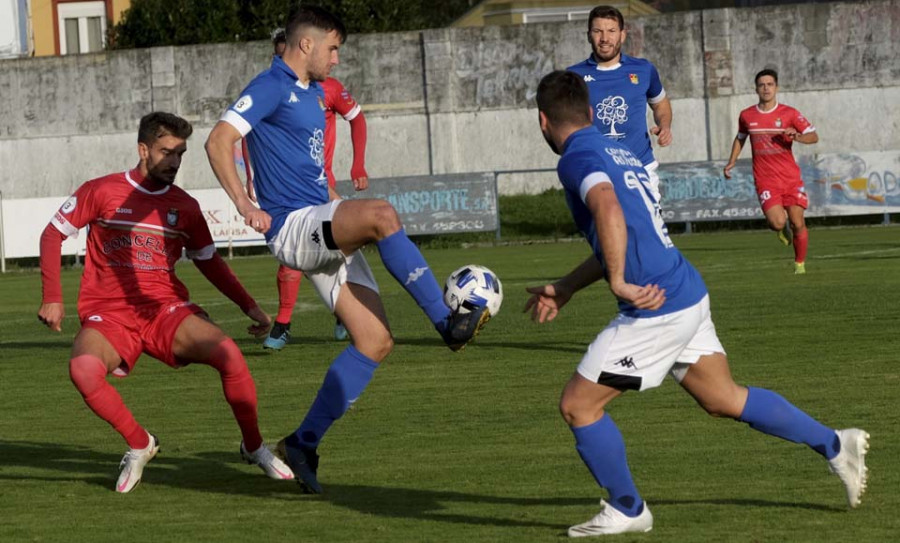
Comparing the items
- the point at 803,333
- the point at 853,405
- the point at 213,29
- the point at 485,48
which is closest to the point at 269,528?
the point at 853,405

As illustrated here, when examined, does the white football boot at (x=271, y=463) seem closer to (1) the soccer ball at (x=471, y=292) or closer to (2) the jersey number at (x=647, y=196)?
(1) the soccer ball at (x=471, y=292)

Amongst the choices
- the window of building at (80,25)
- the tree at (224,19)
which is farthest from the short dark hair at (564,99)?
the window of building at (80,25)

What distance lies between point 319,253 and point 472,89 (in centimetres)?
2792

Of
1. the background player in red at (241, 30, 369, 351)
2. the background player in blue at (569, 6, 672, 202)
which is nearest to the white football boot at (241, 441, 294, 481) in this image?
the background player in red at (241, 30, 369, 351)

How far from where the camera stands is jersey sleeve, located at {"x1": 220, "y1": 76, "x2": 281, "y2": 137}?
6.70m

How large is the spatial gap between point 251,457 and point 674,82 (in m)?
27.7

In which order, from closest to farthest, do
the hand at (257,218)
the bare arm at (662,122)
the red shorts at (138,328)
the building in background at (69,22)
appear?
the hand at (257,218) → the red shorts at (138,328) → the bare arm at (662,122) → the building in background at (69,22)

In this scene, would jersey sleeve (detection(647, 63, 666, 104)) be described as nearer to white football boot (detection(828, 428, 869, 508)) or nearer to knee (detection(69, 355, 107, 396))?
knee (detection(69, 355, 107, 396))

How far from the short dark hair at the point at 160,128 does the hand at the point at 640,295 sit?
263 centimetres

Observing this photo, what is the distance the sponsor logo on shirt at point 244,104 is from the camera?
22.1 feet

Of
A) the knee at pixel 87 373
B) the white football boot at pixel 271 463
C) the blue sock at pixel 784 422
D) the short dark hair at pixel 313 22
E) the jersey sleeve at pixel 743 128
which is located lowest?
the white football boot at pixel 271 463

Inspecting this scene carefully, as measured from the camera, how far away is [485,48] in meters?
34.0

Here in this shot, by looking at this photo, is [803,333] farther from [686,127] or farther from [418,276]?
[686,127]

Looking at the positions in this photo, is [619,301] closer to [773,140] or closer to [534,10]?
[773,140]
